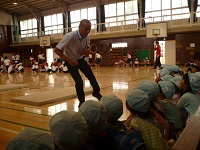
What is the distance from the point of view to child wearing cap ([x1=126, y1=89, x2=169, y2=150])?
163 centimetres

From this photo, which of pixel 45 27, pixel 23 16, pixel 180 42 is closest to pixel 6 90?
pixel 180 42

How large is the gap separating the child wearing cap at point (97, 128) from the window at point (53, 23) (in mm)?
20976

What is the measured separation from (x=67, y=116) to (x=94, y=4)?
1902cm

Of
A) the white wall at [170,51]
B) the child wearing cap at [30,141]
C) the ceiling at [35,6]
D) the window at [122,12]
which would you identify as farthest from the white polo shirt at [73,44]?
the ceiling at [35,6]

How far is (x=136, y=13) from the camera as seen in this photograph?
17906 millimetres

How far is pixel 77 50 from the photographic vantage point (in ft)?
12.0

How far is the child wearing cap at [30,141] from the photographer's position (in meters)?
1.00

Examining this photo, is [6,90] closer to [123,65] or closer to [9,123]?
[9,123]

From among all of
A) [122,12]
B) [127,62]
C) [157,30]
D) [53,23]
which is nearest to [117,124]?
[157,30]

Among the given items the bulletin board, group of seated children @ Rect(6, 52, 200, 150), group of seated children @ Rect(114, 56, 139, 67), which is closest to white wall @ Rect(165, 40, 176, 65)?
the bulletin board

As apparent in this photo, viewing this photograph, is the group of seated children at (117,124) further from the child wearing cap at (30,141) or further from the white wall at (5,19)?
the white wall at (5,19)

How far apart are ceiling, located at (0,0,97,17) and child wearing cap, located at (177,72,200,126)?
690 inches

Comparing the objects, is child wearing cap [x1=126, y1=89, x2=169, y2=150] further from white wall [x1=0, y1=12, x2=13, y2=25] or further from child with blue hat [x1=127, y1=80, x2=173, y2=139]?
white wall [x1=0, y1=12, x2=13, y2=25]

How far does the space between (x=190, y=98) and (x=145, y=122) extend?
1037mm
